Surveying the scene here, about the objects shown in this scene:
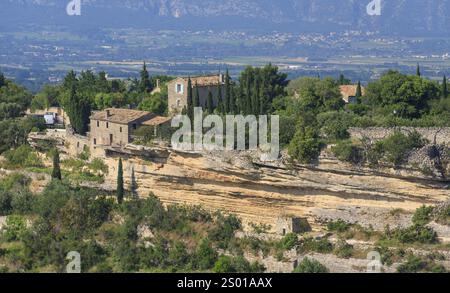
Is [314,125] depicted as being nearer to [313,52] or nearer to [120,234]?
[120,234]

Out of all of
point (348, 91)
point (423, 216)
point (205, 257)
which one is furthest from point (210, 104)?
point (423, 216)

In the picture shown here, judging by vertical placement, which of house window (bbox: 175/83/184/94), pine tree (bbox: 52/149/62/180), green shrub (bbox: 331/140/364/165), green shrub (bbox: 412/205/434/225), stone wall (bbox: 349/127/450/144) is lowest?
green shrub (bbox: 412/205/434/225)


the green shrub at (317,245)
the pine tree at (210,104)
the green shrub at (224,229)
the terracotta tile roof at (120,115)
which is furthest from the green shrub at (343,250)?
the terracotta tile roof at (120,115)

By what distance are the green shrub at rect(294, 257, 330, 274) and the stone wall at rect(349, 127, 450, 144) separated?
422 centimetres

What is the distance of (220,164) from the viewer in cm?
3203

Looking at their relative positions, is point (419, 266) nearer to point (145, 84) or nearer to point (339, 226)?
point (339, 226)

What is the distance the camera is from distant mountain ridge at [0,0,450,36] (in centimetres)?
13225

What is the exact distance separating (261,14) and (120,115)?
11348 cm

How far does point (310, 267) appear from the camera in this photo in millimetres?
28688

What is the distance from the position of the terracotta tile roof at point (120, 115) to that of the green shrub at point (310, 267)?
28.7 ft

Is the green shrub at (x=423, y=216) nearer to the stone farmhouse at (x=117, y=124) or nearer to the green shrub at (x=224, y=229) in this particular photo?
the green shrub at (x=224, y=229)

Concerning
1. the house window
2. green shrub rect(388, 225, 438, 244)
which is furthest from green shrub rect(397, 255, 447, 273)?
the house window

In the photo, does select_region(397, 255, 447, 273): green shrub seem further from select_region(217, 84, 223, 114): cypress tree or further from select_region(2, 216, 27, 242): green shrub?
select_region(2, 216, 27, 242): green shrub
